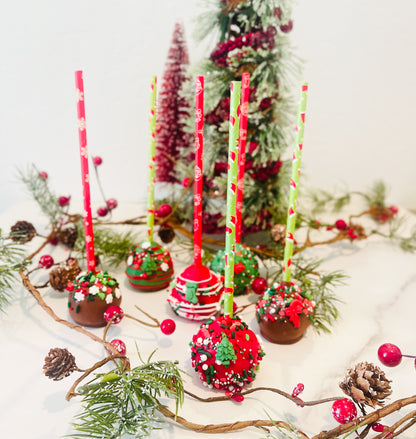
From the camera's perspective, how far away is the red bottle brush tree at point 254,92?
3.29 feet

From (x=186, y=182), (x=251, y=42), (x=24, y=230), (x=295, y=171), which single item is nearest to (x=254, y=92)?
(x=251, y=42)

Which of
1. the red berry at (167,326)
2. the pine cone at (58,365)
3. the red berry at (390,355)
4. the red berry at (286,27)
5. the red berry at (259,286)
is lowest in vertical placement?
the red berry at (259,286)

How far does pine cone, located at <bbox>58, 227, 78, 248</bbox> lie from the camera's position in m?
1.09

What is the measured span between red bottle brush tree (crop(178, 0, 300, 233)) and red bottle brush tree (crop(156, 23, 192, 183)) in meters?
0.15

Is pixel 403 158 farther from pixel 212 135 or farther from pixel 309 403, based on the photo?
pixel 309 403

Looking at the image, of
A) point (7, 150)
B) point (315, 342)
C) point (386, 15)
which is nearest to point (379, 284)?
point (315, 342)

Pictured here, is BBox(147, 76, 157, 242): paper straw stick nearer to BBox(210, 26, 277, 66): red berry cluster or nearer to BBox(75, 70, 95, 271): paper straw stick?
BBox(75, 70, 95, 271): paper straw stick

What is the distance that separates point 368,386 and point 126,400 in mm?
291

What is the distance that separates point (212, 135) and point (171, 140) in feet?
0.64

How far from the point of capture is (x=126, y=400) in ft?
1.97

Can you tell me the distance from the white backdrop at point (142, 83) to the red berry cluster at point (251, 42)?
36 centimetres

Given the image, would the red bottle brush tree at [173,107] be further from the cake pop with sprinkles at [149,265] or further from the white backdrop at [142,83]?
the cake pop with sprinkles at [149,265]

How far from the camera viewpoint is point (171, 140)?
4.09 feet

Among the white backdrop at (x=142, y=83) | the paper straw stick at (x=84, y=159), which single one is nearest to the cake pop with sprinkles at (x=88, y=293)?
the paper straw stick at (x=84, y=159)
